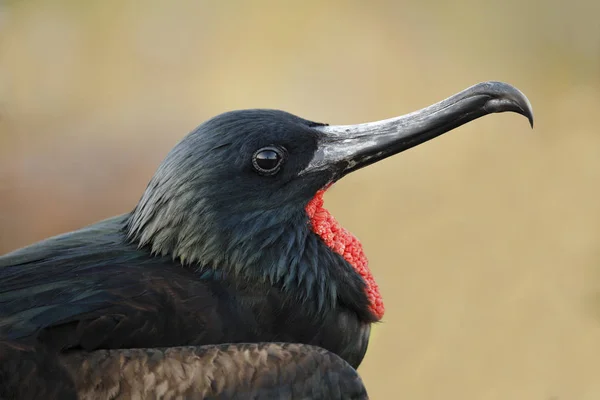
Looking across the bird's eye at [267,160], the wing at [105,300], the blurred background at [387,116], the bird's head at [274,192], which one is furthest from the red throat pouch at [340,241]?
the blurred background at [387,116]

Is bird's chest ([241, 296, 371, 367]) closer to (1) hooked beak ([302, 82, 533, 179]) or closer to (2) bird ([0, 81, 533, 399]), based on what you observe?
(2) bird ([0, 81, 533, 399])

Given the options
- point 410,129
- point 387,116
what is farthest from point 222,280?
point 387,116

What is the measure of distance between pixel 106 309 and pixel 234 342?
0.88 feet

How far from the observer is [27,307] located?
5.49 feet

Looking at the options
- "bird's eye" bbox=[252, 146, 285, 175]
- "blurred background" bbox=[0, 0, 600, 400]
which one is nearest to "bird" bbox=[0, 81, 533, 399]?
"bird's eye" bbox=[252, 146, 285, 175]

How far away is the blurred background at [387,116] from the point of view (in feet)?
13.5

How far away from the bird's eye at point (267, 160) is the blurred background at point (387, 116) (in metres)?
2.26

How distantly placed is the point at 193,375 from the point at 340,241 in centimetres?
54

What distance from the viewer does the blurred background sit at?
4125 mm

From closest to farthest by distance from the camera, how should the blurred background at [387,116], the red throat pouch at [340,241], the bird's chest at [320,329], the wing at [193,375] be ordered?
the wing at [193,375] < the bird's chest at [320,329] < the red throat pouch at [340,241] < the blurred background at [387,116]

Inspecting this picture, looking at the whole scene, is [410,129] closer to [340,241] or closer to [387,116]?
[340,241]

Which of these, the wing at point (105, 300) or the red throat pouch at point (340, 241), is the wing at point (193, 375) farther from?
the red throat pouch at point (340, 241)

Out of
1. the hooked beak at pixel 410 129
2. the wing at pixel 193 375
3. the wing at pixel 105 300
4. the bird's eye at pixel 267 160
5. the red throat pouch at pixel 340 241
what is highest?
the hooked beak at pixel 410 129

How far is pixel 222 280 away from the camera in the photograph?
1859mm
